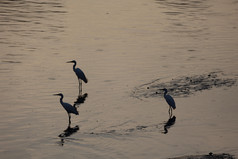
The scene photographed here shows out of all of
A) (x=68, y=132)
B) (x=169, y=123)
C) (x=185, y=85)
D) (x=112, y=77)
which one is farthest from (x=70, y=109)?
(x=185, y=85)

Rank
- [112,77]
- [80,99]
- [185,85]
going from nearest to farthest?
[80,99], [185,85], [112,77]

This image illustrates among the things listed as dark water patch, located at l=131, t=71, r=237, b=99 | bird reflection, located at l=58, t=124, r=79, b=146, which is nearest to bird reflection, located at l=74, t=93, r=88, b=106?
dark water patch, located at l=131, t=71, r=237, b=99

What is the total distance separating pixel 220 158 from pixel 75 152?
4.67 m

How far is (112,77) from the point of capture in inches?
1011

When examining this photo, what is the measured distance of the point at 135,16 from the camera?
1797 inches

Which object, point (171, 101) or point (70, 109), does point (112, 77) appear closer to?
point (171, 101)

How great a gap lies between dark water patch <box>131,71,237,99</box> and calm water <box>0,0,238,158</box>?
0.49 meters

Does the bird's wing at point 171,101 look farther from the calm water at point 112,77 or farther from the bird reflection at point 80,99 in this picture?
the bird reflection at point 80,99

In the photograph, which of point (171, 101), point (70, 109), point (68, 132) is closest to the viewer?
point (68, 132)

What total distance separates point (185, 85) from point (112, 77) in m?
3.87

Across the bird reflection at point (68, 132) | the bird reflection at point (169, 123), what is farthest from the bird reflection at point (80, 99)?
the bird reflection at point (169, 123)

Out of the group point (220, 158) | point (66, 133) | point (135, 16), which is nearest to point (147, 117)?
point (66, 133)

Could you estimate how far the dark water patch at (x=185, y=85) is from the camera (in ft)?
76.0

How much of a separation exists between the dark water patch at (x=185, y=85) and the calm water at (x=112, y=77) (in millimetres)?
490
